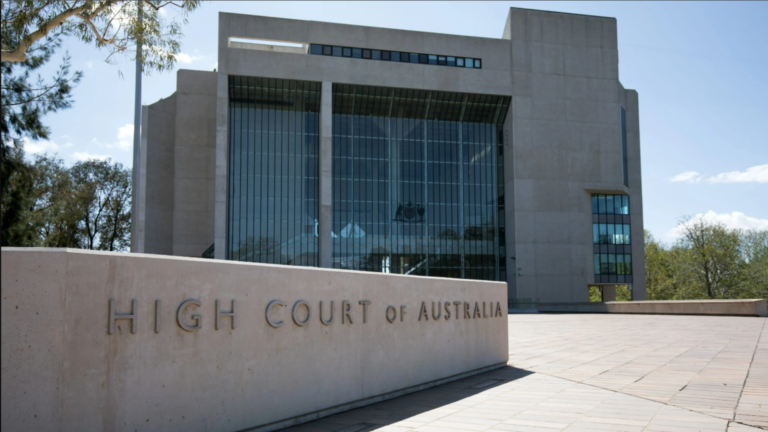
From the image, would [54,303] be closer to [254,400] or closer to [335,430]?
[254,400]

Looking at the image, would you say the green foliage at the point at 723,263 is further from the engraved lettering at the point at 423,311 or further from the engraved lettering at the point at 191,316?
the engraved lettering at the point at 191,316

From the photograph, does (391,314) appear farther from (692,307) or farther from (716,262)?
(716,262)

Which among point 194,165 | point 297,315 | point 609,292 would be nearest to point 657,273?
point 609,292

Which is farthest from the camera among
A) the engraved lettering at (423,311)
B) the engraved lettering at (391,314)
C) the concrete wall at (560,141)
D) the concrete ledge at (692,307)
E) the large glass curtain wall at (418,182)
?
the concrete wall at (560,141)

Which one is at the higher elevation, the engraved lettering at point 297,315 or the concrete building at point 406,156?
the concrete building at point 406,156

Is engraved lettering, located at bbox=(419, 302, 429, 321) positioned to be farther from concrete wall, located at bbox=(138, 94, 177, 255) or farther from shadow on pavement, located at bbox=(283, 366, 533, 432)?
concrete wall, located at bbox=(138, 94, 177, 255)

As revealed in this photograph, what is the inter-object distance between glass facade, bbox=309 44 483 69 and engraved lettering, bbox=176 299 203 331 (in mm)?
40856

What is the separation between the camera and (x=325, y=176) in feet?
143

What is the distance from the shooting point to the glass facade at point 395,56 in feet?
147

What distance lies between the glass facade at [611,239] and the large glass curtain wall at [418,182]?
794 cm

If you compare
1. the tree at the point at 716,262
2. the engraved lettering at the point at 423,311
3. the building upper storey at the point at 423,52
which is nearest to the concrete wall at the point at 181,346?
the engraved lettering at the point at 423,311

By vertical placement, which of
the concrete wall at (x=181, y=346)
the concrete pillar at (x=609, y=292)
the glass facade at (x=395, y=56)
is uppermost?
the glass facade at (x=395, y=56)

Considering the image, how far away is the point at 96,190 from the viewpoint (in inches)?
1828

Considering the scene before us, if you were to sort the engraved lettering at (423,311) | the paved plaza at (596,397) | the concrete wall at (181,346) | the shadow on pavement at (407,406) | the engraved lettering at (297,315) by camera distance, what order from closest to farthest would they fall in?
1. the concrete wall at (181,346)
2. the paved plaza at (596,397)
3. the shadow on pavement at (407,406)
4. the engraved lettering at (297,315)
5. the engraved lettering at (423,311)
